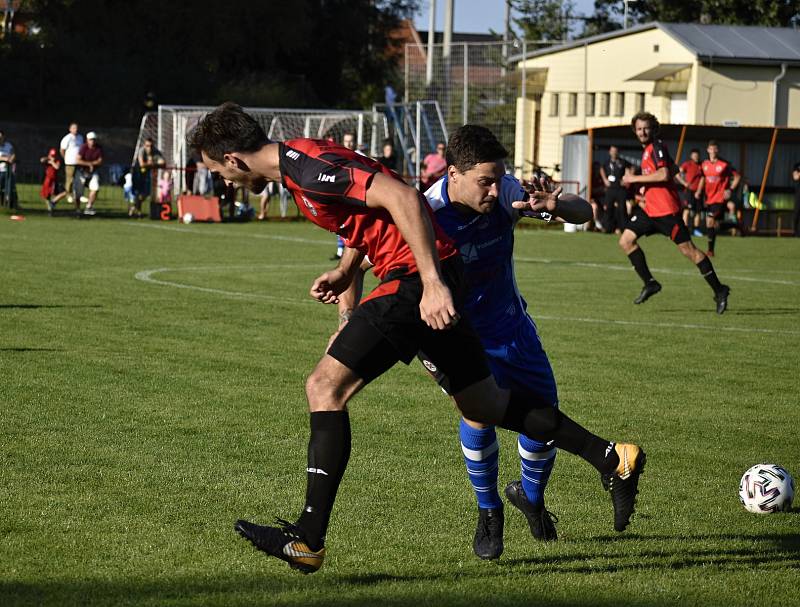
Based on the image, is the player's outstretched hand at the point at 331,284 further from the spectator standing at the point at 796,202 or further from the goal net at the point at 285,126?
the goal net at the point at 285,126

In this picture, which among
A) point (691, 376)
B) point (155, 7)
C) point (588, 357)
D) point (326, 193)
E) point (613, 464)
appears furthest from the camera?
point (155, 7)

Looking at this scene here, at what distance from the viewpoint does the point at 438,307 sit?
4453 mm

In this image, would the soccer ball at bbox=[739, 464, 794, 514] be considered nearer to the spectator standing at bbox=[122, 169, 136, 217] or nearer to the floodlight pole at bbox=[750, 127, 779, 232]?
the spectator standing at bbox=[122, 169, 136, 217]

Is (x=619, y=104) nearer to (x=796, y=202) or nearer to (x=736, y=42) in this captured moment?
(x=736, y=42)

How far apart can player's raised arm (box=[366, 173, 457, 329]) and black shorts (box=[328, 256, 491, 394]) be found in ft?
0.57

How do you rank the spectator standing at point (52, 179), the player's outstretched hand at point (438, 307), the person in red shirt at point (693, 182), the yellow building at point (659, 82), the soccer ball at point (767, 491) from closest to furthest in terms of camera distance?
the player's outstretched hand at point (438, 307) < the soccer ball at point (767, 491) < the person in red shirt at point (693, 182) < the spectator standing at point (52, 179) < the yellow building at point (659, 82)

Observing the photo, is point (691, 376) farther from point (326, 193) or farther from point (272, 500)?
point (326, 193)

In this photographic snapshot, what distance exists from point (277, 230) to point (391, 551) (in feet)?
75.7

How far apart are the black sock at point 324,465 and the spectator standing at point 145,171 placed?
88.0 ft

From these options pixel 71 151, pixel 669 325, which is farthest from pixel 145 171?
pixel 669 325

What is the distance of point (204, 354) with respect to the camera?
10.2m

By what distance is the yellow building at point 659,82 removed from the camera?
124 feet

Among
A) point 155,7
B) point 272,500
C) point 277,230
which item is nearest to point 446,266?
point 272,500

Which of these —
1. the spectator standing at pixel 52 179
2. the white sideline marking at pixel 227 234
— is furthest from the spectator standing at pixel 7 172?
the white sideline marking at pixel 227 234
